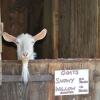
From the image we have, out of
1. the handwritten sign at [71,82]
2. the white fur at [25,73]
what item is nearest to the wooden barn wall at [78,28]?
the handwritten sign at [71,82]

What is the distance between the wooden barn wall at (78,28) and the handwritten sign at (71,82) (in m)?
0.45

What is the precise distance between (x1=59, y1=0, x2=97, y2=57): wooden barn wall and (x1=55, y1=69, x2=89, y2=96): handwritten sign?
453 mm

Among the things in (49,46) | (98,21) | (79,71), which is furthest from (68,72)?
(49,46)

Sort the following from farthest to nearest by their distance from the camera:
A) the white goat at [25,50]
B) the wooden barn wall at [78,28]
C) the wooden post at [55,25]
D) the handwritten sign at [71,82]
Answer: the wooden post at [55,25] → the wooden barn wall at [78,28] → the handwritten sign at [71,82] → the white goat at [25,50]

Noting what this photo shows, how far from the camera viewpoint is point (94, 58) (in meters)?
5.08

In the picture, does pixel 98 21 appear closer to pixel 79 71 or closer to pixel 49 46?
pixel 79 71

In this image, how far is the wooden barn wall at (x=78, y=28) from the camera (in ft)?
17.3

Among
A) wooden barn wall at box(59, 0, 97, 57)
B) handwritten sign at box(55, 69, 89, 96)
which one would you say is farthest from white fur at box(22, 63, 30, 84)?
wooden barn wall at box(59, 0, 97, 57)

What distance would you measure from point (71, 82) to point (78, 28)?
976 millimetres

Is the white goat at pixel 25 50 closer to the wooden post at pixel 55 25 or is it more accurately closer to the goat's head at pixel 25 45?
the goat's head at pixel 25 45

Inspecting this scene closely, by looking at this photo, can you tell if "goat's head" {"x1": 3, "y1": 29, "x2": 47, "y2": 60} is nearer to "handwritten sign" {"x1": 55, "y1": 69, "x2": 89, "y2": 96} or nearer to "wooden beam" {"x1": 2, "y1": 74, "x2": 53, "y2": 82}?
"wooden beam" {"x1": 2, "y1": 74, "x2": 53, "y2": 82}

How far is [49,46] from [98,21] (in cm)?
112

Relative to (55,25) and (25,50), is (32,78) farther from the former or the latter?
(55,25)

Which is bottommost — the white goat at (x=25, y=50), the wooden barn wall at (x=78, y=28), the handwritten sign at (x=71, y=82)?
the handwritten sign at (x=71, y=82)
